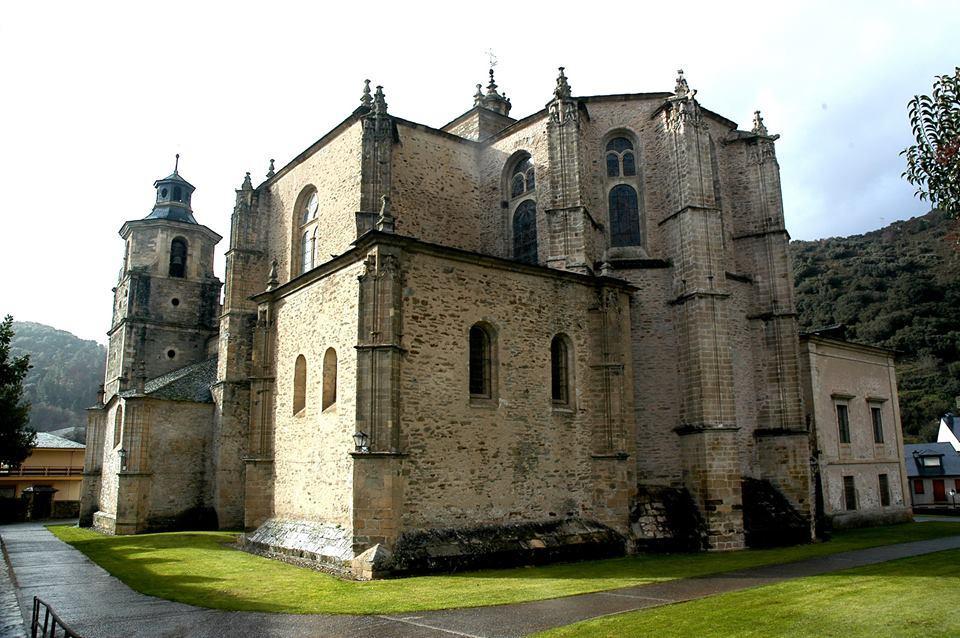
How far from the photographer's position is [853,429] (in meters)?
28.7

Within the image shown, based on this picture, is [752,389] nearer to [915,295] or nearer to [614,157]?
[614,157]

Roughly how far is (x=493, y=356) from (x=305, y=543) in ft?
21.1

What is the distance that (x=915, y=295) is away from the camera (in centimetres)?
7112

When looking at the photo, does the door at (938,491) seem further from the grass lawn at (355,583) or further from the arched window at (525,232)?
the arched window at (525,232)

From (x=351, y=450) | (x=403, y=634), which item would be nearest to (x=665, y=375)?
(x=351, y=450)

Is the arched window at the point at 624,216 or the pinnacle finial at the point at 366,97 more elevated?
the pinnacle finial at the point at 366,97

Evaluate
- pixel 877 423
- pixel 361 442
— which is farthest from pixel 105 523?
pixel 877 423

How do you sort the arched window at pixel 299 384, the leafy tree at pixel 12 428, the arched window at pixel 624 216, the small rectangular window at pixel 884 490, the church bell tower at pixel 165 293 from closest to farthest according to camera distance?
the arched window at pixel 299 384 → the arched window at pixel 624 216 → the leafy tree at pixel 12 428 → the small rectangular window at pixel 884 490 → the church bell tower at pixel 165 293

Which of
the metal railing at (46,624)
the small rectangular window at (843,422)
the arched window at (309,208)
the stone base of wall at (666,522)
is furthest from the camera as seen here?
the small rectangular window at (843,422)

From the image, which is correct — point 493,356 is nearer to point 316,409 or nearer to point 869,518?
point 316,409

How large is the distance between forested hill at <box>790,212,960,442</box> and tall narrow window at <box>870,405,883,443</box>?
3082 centimetres

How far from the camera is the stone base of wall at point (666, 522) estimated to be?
722 inches

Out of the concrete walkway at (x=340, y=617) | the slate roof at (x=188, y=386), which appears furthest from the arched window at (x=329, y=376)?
the slate roof at (x=188, y=386)

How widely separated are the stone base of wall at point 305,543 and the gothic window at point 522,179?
12.7 meters
